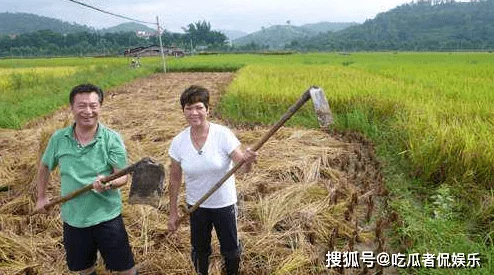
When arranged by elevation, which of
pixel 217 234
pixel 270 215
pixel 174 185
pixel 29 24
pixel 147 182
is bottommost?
pixel 270 215

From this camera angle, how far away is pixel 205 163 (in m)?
2.07

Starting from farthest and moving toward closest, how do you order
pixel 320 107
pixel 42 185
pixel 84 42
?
1. pixel 84 42
2. pixel 42 185
3. pixel 320 107

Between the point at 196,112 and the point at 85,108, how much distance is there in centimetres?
53

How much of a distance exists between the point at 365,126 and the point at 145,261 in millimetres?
4171

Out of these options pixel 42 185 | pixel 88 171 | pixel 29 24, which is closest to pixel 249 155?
pixel 88 171

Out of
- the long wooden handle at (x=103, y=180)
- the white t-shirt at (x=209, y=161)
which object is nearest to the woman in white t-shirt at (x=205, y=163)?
the white t-shirt at (x=209, y=161)

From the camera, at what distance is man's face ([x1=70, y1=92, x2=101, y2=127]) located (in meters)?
1.95

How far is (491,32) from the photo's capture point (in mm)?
81125

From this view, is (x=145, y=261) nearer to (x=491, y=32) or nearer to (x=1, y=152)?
(x=1, y=152)

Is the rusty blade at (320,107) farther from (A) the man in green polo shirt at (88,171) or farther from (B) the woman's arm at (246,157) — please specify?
(A) the man in green polo shirt at (88,171)

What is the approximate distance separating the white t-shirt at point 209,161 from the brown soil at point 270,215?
0.75 metres

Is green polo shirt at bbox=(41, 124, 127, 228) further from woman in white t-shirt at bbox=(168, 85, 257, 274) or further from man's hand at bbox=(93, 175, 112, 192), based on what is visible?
woman in white t-shirt at bbox=(168, 85, 257, 274)

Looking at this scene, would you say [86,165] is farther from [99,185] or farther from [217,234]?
[217,234]

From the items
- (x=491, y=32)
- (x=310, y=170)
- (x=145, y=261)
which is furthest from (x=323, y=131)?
(x=491, y=32)
